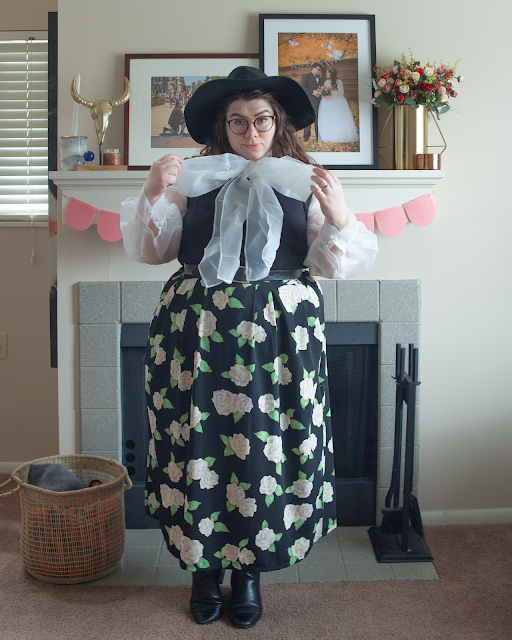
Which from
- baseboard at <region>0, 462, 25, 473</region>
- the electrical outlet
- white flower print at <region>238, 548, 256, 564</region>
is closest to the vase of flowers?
white flower print at <region>238, 548, 256, 564</region>

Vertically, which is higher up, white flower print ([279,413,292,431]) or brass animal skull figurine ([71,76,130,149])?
brass animal skull figurine ([71,76,130,149])

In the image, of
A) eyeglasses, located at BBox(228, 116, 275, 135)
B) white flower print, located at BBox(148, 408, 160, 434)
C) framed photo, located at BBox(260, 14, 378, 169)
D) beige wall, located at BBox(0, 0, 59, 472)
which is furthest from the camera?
beige wall, located at BBox(0, 0, 59, 472)

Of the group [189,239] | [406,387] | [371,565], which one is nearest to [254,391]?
[189,239]

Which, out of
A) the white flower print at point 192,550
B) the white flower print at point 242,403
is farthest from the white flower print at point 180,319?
A: the white flower print at point 192,550

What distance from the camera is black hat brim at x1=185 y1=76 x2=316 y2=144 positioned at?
143 centimetres

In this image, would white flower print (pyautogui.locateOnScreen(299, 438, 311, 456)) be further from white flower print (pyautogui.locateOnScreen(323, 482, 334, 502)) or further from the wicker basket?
the wicker basket

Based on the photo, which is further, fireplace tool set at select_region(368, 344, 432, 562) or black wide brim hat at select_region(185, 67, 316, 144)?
fireplace tool set at select_region(368, 344, 432, 562)

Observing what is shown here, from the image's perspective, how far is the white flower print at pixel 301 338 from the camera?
4.84 feet

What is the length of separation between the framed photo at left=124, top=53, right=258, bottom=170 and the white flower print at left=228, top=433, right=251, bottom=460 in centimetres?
111

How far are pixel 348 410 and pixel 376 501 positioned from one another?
0.36 metres

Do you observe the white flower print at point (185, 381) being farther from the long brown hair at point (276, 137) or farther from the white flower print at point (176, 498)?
the long brown hair at point (276, 137)

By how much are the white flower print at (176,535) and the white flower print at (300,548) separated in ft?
0.96

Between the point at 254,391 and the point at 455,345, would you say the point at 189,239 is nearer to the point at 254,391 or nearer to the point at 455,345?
the point at 254,391

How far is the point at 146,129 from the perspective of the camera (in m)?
2.07
